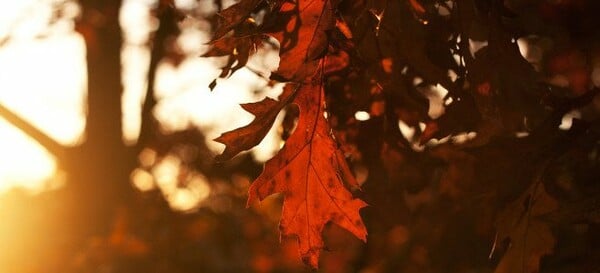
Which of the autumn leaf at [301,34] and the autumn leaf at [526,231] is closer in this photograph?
the autumn leaf at [301,34]

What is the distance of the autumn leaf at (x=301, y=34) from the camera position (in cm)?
163

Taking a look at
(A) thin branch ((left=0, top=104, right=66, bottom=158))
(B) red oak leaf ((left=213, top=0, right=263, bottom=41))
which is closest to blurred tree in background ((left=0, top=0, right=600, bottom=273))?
(B) red oak leaf ((left=213, top=0, right=263, bottom=41))

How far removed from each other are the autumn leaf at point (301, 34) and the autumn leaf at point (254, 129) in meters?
0.14

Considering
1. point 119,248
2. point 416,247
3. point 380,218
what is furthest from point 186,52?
point 380,218

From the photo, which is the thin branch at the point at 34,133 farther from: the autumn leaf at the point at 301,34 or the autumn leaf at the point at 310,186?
the autumn leaf at the point at 301,34

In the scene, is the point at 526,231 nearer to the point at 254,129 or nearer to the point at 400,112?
the point at 400,112

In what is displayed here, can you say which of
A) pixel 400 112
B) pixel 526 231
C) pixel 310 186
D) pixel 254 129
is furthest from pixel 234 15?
pixel 526 231

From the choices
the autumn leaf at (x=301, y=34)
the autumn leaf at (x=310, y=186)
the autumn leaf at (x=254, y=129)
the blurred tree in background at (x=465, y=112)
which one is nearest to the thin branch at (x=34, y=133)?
the blurred tree in background at (x=465, y=112)

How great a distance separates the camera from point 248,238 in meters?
11.2

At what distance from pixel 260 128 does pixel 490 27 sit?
615 millimetres

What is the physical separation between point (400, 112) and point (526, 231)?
534 millimetres

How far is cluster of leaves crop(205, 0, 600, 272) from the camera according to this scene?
69.2 inches

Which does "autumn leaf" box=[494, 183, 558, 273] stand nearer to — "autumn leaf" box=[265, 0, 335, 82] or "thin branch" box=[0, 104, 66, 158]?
"autumn leaf" box=[265, 0, 335, 82]

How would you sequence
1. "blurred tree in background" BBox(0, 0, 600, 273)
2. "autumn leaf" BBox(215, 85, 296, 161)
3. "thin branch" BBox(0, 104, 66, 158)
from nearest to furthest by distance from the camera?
1. "autumn leaf" BBox(215, 85, 296, 161)
2. "blurred tree in background" BBox(0, 0, 600, 273)
3. "thin branch" BBox(0, 104, 66, 158)
